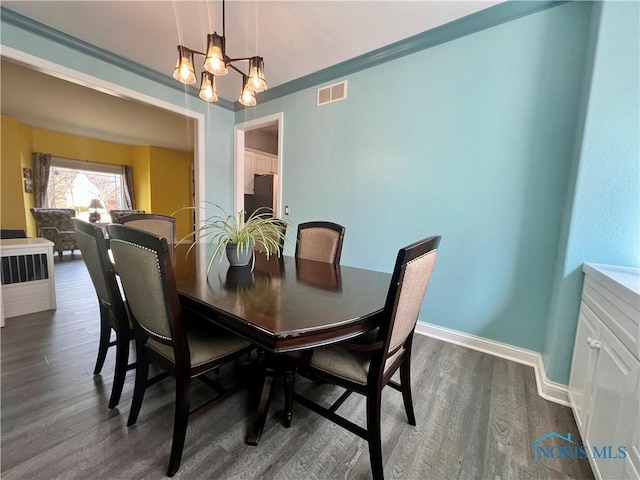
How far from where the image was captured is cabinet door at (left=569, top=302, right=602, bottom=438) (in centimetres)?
126

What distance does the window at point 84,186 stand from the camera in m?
5.91

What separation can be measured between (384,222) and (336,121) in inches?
49.5

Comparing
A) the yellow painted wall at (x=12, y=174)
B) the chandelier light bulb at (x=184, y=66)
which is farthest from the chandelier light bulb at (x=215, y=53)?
the yellow painted wall at (x=12, y=174)

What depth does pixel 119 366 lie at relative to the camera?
141cm

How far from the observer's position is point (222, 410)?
146 cm

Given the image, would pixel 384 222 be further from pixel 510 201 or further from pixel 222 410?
pixel 222 410

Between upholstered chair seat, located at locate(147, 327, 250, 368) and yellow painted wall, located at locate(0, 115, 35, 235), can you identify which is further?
yellow painted wall, located at locate(0, 115, 35, 235)

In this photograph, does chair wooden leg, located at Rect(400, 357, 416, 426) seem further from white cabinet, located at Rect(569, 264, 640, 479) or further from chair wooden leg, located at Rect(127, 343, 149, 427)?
chair wooden leg, located at Rect(127, 343, 149, 427)

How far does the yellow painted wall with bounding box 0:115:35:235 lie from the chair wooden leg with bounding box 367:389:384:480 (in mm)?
7007

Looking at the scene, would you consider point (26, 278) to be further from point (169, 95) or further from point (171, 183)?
point (171, 183)

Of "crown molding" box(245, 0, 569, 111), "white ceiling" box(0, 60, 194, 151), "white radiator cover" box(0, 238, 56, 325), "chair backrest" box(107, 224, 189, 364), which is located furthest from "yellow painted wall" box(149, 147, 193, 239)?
"chair backrest" box(107, 224, 189, 364)

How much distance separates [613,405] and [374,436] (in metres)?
0.92

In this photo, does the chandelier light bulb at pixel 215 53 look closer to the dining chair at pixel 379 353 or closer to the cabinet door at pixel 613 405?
the dining chair at pixel 379 353

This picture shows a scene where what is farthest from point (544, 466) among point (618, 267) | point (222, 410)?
point (222, 410)
